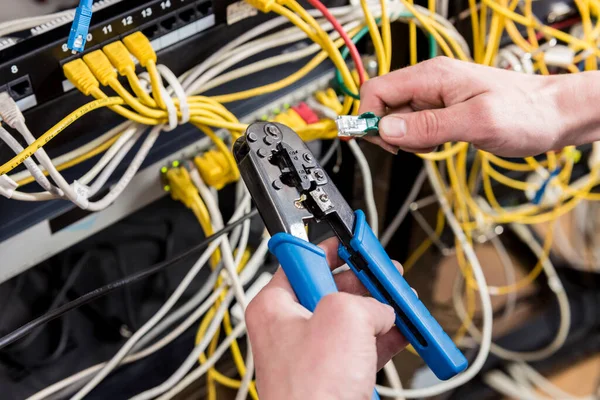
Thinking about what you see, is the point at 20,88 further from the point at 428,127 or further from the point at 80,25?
the point at 428,127

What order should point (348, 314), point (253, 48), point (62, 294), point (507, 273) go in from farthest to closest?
point (507, 273) < point (62, 294) < point (253, 48) < point (348, 314)

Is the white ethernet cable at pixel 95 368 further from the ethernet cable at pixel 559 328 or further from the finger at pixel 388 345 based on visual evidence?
the ethernet cable at pixel 559 328

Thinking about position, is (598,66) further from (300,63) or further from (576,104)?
(300,63)

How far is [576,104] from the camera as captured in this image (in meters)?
0.70

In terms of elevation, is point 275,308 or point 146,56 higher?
point 146,56

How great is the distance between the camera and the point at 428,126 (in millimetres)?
623

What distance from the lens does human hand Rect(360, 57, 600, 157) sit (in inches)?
24.6

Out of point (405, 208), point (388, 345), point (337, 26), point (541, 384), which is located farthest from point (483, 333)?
point (337, 26)

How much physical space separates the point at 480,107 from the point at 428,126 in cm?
6

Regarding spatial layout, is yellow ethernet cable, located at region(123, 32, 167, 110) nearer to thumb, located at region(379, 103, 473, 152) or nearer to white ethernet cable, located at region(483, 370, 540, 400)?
thumb, located at region(379, 103, 473, 152)

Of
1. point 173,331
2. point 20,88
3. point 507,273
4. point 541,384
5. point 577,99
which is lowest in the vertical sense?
point 541,384

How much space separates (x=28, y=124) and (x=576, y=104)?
550 millimetres

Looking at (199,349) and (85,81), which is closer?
(85,81)

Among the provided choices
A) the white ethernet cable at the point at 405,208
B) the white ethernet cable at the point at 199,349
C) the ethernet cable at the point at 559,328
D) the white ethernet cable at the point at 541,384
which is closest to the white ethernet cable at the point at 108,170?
the white ethernet cable at the point at 199,349
